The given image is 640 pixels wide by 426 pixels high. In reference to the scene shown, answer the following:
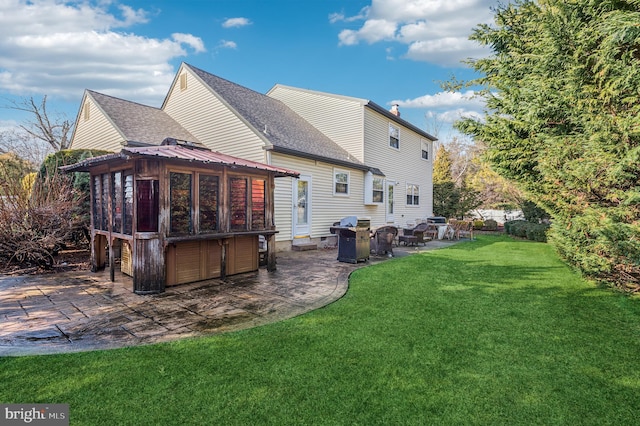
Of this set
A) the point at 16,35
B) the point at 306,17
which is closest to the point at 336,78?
the point at 306,17

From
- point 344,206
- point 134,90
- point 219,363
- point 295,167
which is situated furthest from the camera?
point 134,90

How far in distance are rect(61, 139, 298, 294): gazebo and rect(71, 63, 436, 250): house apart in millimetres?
2683

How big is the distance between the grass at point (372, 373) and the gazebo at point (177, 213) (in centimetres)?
265

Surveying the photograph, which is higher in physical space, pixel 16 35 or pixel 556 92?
pixel 16 35

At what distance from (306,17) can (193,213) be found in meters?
13.2

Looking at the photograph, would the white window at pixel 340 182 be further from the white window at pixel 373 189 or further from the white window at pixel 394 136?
the white window at pixel 394 136

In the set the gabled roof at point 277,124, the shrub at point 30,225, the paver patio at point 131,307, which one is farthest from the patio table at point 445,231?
the shrub at point 30,225

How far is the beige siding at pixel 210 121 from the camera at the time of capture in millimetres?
10844

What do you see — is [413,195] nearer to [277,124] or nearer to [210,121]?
[277,124]

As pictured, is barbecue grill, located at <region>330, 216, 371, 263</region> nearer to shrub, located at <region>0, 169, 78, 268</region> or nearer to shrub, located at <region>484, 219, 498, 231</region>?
shrub, located at <region>0, 169, 78, 268</region>

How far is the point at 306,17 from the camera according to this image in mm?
14992

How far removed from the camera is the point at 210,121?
40.3 feet

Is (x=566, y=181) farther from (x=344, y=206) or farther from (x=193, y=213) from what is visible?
(x=344, y=206)

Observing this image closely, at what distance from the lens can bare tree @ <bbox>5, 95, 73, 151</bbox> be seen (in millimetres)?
21308
